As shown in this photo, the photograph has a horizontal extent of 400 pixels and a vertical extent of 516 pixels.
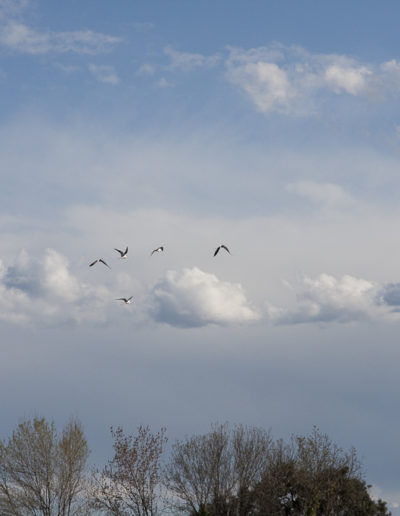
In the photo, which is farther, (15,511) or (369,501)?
(369,501)

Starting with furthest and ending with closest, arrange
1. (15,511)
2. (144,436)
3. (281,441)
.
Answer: (281,441), (144,436), (15,511)

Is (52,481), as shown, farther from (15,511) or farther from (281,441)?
(281,441)

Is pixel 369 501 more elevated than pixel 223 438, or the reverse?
pixel 223 438

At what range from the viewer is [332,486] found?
50.7 metres

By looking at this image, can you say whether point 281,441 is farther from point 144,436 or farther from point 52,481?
point 52,481

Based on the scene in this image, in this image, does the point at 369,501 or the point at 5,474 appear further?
the point at 369,501

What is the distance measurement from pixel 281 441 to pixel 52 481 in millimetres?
18861

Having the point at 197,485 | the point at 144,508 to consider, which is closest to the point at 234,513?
the point at 197,485

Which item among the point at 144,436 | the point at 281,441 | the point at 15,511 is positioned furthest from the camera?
the point at 281,441

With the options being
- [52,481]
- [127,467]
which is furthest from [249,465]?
[52,481]

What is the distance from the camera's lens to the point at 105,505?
4847 centimetres

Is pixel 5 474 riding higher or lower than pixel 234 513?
higher

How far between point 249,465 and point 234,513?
379 cm

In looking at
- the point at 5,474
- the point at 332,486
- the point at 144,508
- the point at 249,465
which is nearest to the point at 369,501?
the point at 332,486
